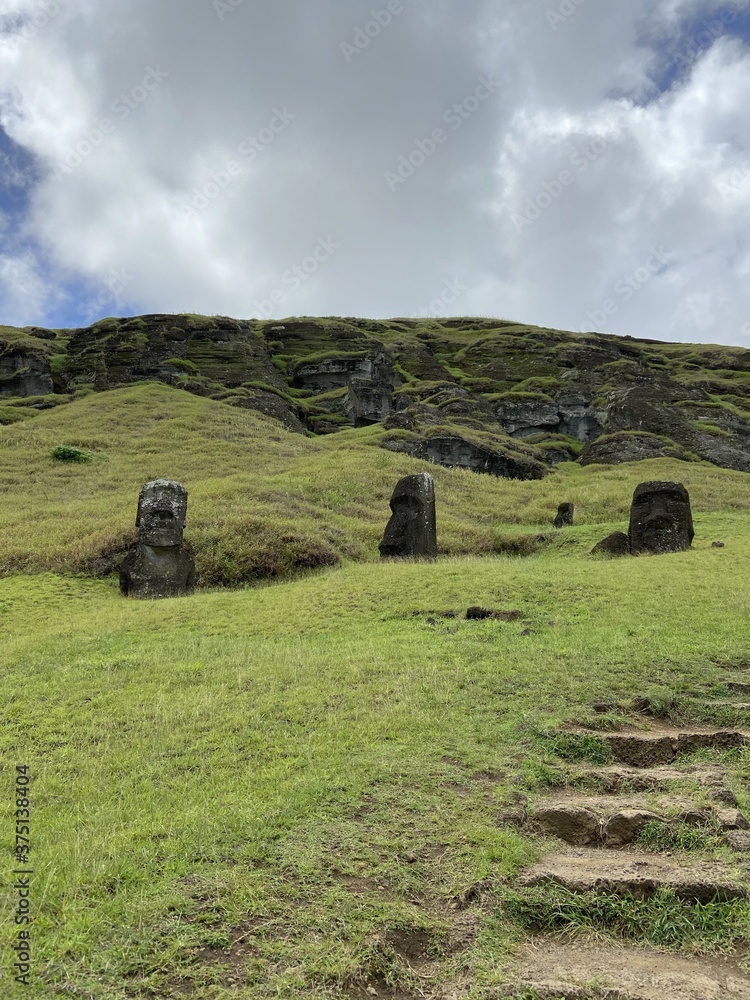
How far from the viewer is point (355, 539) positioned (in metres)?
27.8

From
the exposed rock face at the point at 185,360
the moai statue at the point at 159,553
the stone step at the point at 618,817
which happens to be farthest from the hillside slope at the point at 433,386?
the stone step at the point at 618,817

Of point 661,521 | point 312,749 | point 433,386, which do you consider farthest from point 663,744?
point 433,386

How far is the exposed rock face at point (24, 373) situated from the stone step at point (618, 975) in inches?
3113

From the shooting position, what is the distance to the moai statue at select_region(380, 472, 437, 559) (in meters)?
23.8

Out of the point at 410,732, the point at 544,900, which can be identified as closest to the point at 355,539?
the point at 410,732

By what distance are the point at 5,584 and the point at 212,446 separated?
28090mm

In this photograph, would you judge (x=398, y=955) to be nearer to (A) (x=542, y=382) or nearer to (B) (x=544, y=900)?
(B) (x=544, y=900)

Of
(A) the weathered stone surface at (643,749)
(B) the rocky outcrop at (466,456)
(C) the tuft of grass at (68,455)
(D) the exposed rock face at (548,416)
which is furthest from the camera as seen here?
(D) the exposed rock face at (548,416)

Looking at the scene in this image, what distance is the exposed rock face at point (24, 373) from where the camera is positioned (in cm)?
7256

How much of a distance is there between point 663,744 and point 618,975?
3.96m

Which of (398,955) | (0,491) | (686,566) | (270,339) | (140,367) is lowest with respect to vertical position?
(398,955)

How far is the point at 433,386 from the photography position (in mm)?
75938

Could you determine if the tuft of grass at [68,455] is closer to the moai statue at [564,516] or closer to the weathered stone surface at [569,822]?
the moai statue at [564,516]

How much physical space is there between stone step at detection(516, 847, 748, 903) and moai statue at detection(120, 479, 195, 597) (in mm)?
16696
